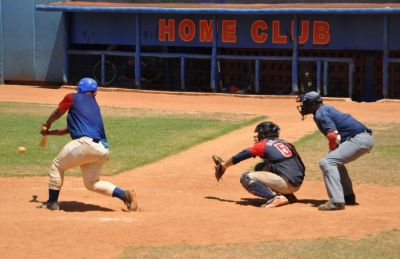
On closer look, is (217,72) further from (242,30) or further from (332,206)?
(332,206)

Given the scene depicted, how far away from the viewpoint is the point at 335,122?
489 inches

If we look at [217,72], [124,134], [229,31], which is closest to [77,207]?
[124,134]

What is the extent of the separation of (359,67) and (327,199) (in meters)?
14.2

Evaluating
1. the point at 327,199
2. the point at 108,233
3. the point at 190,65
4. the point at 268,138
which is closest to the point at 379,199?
the point at 327,199

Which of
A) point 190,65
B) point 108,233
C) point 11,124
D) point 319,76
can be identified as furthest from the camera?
point 190,65

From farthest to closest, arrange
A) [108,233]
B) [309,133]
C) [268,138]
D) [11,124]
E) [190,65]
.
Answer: [190,65]
[11,124]
[309,133]
[268,138]
[108,233]

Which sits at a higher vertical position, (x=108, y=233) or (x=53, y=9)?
(x=53, y=9)

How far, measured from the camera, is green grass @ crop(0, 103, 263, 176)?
55.4ft

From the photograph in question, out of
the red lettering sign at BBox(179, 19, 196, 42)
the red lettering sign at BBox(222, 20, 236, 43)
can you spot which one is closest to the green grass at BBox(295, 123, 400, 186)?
the red lettering sign at BBox(222, 20, 236, 43)

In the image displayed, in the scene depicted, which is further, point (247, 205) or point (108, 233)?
point (247, 205)

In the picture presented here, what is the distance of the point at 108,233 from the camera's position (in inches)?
421

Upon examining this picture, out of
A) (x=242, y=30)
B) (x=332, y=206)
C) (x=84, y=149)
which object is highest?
(x=242, y=30)

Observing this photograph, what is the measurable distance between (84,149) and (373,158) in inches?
277

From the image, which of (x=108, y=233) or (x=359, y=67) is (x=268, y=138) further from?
(x=359, y=67)
